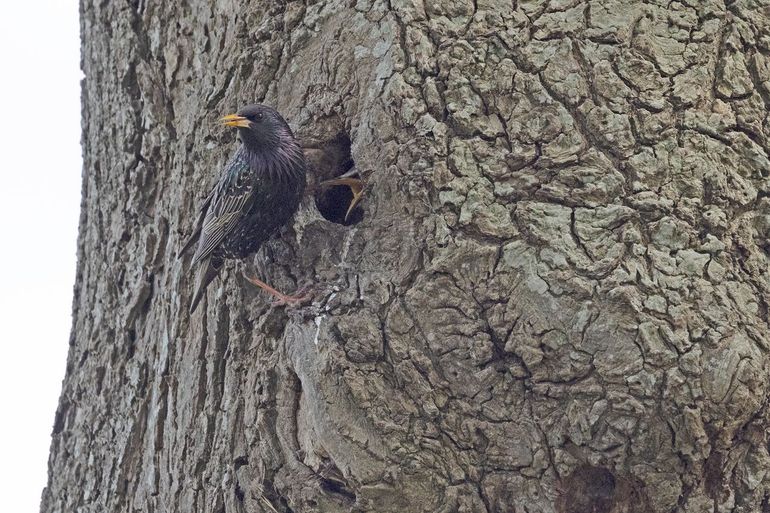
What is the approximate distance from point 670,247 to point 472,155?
727mm

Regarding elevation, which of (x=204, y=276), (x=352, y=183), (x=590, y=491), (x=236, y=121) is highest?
(x=236, y=121)

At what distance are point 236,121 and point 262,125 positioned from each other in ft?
0.35

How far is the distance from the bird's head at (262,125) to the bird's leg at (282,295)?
20.9 inches

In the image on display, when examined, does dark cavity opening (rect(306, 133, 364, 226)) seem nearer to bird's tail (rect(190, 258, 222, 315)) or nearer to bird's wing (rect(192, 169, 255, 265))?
bird's wing (rect(192, 169, 255, 265))

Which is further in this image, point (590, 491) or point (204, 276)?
point (204, 276)

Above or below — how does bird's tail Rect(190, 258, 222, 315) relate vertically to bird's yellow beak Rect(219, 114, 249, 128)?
below

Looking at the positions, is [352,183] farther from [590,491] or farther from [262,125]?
[590,491]

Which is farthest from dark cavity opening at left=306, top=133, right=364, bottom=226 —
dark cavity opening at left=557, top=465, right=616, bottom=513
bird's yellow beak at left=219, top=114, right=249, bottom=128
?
dark cavity opening at left=557, top=465, right=616, bottom=513

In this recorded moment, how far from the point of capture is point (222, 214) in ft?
12.9

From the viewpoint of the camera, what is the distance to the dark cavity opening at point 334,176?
12.2 feet

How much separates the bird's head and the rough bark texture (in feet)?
0.36

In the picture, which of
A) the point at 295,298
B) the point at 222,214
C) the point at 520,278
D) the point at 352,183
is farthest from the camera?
the point at 222,214

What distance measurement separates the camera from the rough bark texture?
304 centimetres

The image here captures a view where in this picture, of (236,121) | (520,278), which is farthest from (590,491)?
(236,121)
